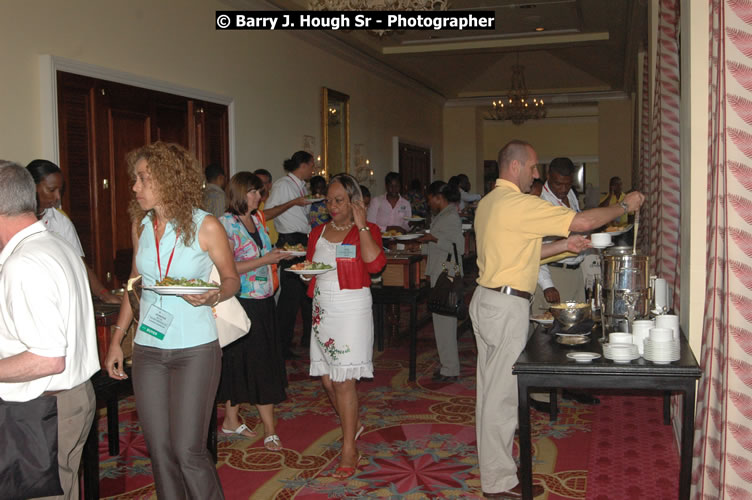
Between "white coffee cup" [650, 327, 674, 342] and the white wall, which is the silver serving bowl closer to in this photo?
"white coffee cup" [650, 327, 674, 342]

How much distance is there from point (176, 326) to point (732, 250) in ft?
6.61

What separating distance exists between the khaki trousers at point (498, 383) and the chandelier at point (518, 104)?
40.1 ft

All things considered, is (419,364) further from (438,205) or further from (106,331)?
(106,331)

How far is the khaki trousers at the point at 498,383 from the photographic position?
326 centimetres

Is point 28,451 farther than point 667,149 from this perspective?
No

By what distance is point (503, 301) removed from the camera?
10.7 feet

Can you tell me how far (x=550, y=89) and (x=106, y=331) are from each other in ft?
47.9

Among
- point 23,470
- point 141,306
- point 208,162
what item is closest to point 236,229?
point 141,306

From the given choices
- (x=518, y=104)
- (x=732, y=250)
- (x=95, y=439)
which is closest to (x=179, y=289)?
(x=95, y=439)

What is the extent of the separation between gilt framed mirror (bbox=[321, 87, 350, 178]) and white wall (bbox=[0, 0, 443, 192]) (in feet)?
0.38

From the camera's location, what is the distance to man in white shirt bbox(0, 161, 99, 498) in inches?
78.3

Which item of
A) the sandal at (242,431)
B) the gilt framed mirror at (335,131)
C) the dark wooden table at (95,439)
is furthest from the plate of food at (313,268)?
the gilt framed mirror at (335,131)

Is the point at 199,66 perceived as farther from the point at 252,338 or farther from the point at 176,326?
the point at 176,326

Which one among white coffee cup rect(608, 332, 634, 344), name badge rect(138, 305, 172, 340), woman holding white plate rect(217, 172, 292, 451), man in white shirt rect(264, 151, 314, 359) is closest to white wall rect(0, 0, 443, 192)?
man in white shirt rect(264, 151, 314, 359)
